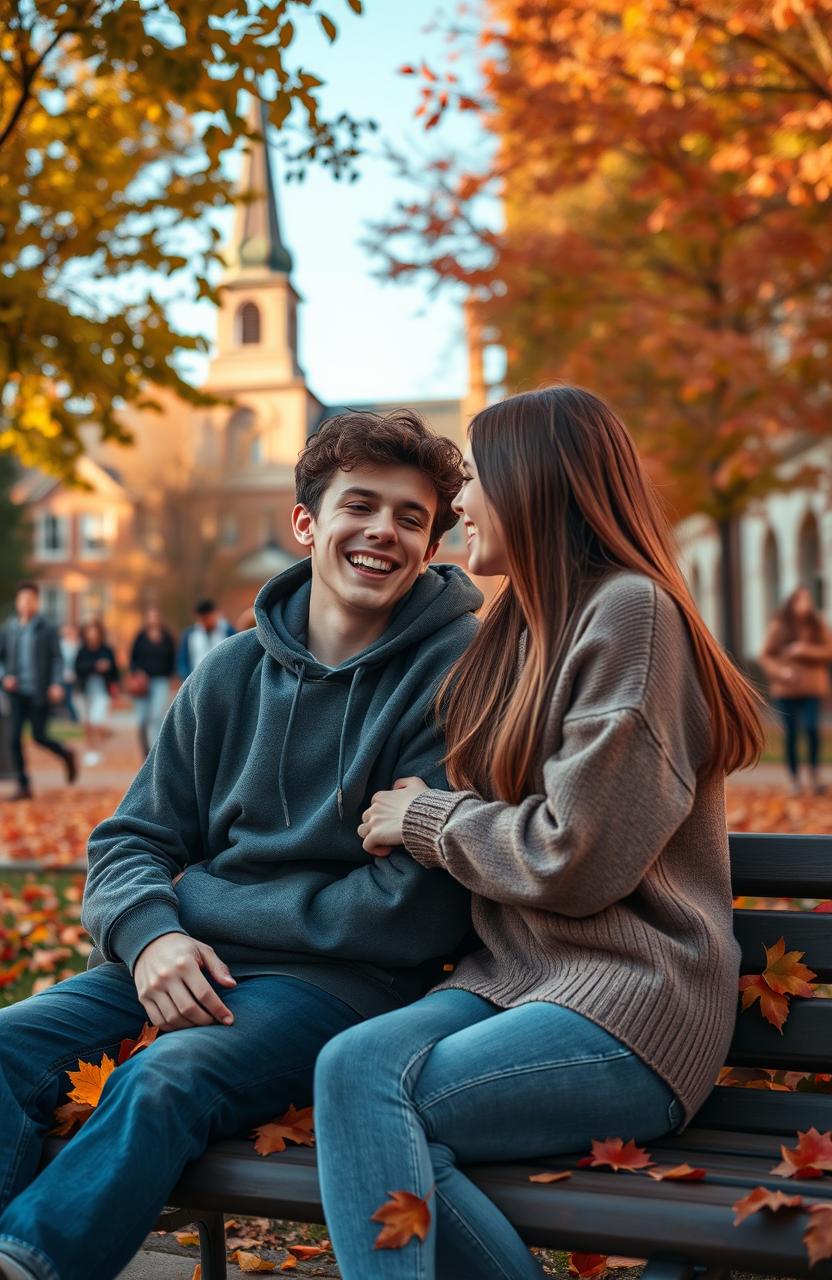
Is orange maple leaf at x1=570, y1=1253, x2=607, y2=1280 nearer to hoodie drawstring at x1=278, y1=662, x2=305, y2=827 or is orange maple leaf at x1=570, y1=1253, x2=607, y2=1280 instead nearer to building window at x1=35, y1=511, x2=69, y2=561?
hoodie drawstring at x1=278, y1=662, x2=305, y2=827

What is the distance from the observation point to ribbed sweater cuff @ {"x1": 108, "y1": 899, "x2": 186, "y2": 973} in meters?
2.77

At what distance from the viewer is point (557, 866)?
235cm

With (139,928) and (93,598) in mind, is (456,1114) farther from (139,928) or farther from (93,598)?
(93,598)

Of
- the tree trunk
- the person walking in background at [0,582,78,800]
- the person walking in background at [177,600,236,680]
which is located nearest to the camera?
the person walking in background at [0,582,78,800]

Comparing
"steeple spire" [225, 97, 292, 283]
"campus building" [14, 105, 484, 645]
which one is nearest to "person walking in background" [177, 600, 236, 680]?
"campus building" [14, 105, 484, 645]

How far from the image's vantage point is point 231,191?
7926 millimetres

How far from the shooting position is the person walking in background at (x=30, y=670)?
13930mm

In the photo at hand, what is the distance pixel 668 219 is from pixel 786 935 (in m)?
9.68

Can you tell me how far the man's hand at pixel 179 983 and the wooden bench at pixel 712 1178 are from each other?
0.82 ft

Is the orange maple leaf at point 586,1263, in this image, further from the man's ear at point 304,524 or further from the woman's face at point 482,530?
the man's ear at point 304,524

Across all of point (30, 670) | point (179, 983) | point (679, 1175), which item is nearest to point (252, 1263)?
point (179, 983)

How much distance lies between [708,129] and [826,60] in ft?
5.42

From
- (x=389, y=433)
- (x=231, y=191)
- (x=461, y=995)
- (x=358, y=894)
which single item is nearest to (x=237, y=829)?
(x=358, y=894)

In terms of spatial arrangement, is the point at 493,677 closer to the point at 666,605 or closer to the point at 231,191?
the point at 666,605
